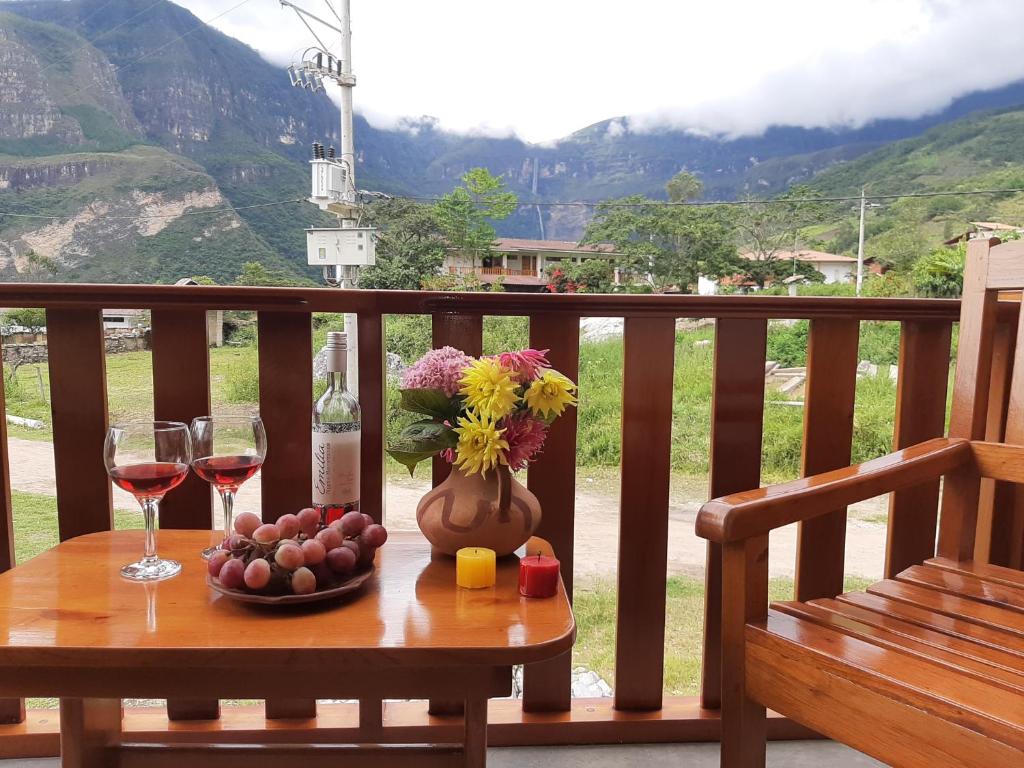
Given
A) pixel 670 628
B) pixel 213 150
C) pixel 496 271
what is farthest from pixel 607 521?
pixel 213 150

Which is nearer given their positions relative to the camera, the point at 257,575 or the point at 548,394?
the point at 257,575

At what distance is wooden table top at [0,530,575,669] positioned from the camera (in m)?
0.63

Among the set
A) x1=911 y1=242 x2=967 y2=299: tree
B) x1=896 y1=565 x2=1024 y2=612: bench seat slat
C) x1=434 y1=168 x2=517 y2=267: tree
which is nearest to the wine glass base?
x1=896 y1=565 x2=1024 y2=612: bench seat slat

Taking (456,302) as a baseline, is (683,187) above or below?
above

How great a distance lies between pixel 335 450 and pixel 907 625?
73cm

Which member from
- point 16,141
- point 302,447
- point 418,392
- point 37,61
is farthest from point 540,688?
point 37,61

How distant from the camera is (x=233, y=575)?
72cm

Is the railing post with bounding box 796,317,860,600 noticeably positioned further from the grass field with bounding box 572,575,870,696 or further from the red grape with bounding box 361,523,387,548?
the grass field with bounding box 572,575,870,696

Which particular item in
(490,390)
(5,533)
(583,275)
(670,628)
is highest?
(583,275)

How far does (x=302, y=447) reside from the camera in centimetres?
126

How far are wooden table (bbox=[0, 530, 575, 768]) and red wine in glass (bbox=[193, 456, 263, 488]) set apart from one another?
0.34ft

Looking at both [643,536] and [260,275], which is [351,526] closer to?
[643,536]

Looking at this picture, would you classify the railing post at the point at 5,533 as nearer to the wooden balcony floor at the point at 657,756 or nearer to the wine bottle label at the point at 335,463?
the wooden balcony floor at the point at 657,756

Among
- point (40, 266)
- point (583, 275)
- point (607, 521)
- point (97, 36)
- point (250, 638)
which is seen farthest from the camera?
point (97, 36)
